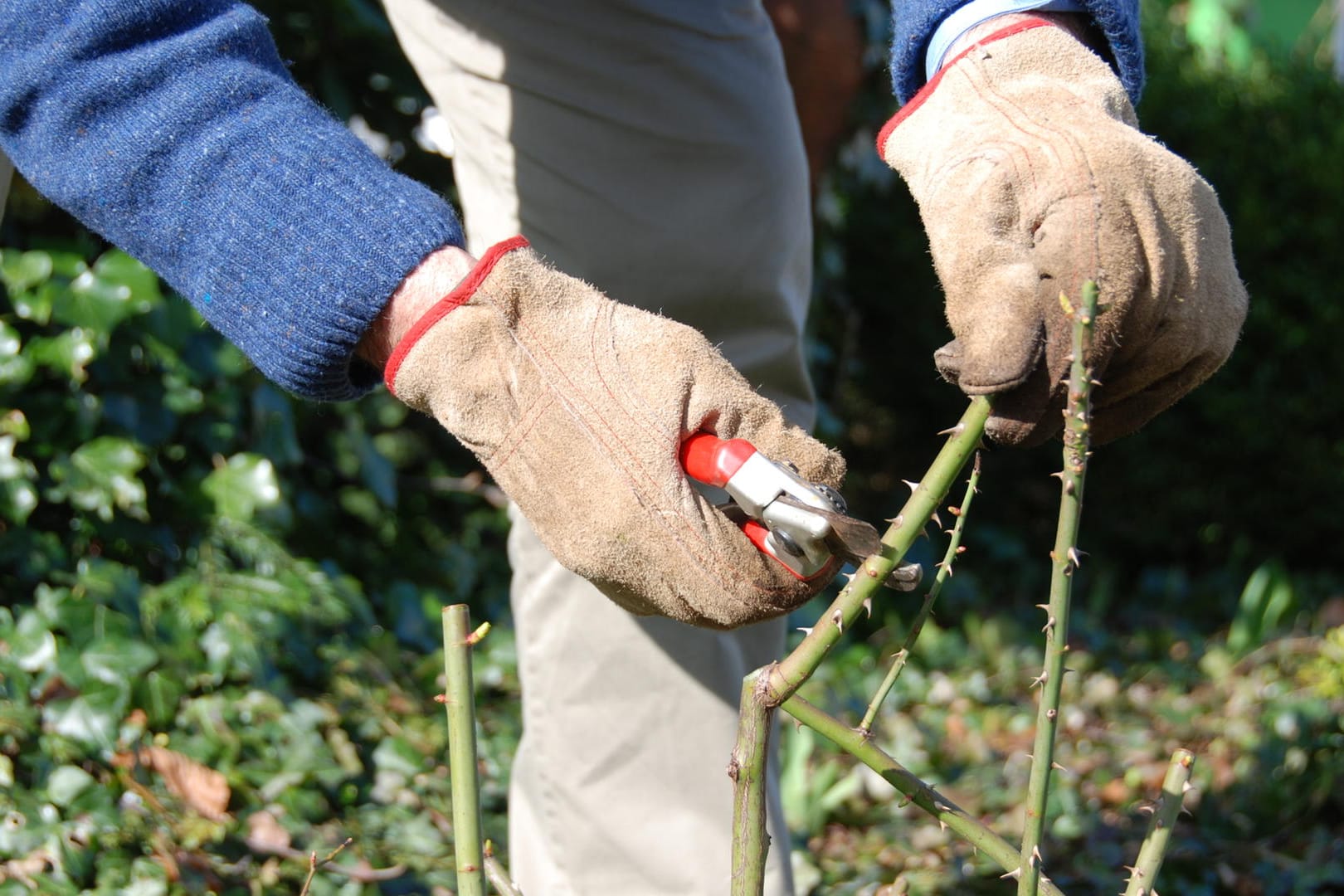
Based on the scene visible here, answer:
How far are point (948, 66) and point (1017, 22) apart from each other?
90mm

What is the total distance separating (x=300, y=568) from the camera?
2.58 meters

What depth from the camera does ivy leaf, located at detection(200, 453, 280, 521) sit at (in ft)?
8.25

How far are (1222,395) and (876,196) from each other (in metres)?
1.26

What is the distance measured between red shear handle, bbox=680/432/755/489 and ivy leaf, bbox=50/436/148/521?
5.28ft

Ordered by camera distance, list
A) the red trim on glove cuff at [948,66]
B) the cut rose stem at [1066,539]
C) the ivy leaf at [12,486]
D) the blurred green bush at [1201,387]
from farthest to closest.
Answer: the blurred green bush at [1201,387] < the ivy leaf at [12,486] < the red trim on glove cuff at [948,66] < the cut rose stem at [1066,539]

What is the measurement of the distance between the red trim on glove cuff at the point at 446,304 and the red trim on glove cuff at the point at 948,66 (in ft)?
1.29

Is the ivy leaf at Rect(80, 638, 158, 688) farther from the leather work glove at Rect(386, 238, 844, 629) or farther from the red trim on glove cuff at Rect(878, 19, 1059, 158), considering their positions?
the red trim on glove cuff at Rect(878, 19, 1059, 158)

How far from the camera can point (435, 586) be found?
3.15 metres

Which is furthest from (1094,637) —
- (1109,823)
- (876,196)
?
(876,196)

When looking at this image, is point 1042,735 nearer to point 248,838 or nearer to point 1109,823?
point 248,838

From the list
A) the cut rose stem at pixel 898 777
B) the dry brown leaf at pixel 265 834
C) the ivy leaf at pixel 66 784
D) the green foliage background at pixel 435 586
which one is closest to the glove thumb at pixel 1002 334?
the cut rose stem at pixel 898 777

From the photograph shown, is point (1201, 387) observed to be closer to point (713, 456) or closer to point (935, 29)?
point (935, 29)

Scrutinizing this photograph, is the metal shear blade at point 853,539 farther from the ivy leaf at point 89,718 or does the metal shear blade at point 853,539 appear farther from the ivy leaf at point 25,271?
the ivy leaf at point 25,271

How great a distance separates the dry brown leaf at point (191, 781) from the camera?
2092 millimetres
